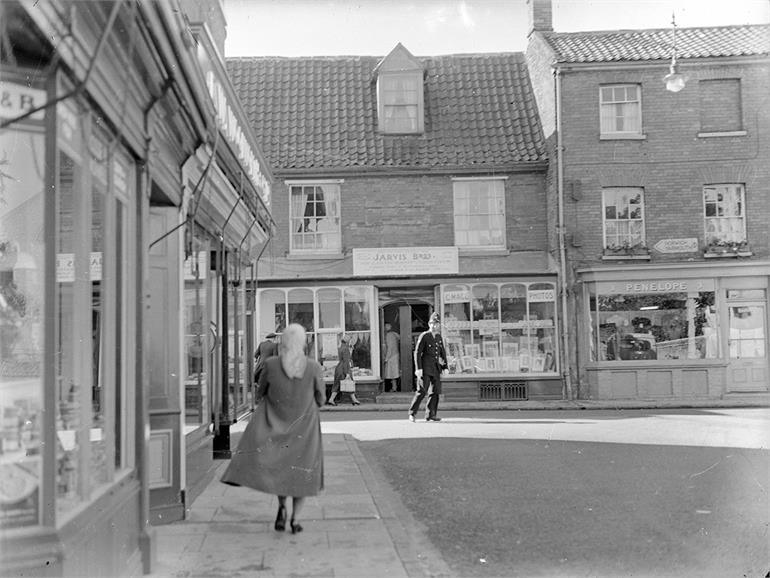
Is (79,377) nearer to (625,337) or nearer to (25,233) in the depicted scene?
(25,233)

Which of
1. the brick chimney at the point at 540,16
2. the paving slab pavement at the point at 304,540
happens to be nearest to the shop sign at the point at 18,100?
the paving slab pavement at the point at 304,540

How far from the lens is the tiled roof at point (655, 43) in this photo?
66.1 ft

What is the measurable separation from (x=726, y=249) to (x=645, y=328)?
272cm

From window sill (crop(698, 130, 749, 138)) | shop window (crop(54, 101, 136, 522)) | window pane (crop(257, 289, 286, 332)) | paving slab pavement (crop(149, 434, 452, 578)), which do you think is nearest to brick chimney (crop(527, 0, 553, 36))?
window sill (crop(698, 130, 749, 138))

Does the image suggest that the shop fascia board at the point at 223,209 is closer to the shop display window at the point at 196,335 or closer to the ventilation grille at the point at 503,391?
the shop display window at the point at 196,335

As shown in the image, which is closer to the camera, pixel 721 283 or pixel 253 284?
pixel 253 284

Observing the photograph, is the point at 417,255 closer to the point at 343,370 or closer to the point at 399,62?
the point at 343,370

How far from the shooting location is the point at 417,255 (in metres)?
20.6

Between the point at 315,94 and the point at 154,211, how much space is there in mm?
16985

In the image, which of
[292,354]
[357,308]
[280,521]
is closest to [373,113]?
[357,308]

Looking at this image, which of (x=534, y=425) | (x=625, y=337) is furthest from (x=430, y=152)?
(x=534, y=425)

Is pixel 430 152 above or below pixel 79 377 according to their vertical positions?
above

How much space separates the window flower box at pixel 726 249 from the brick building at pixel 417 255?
377 centimetres

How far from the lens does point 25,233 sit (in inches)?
129
